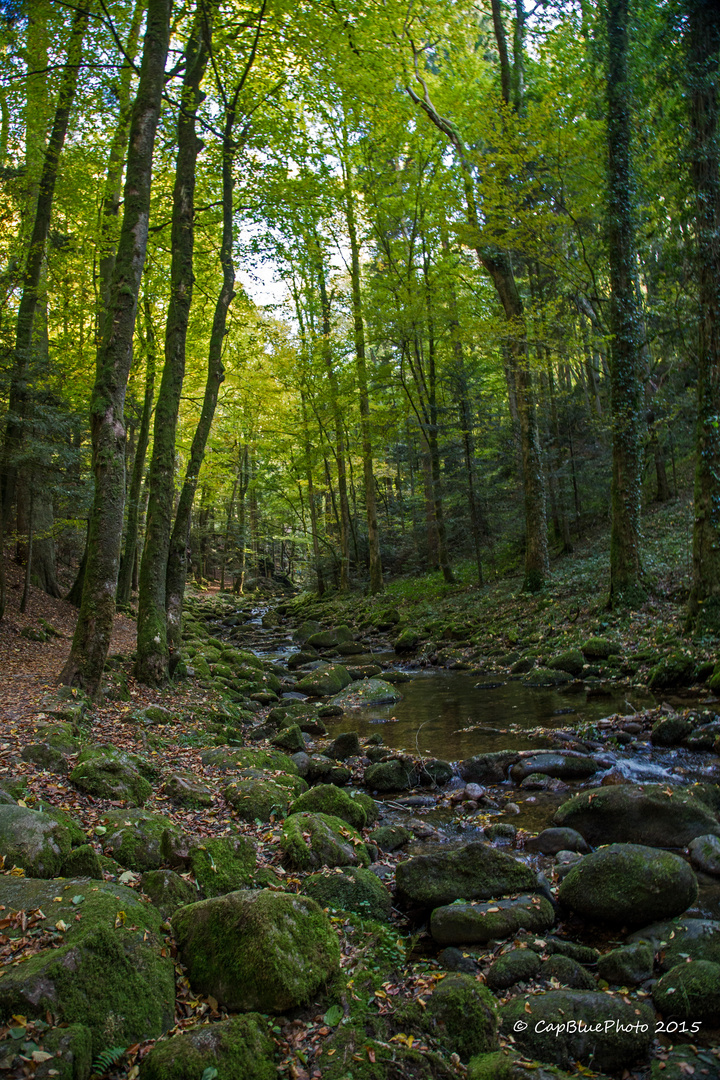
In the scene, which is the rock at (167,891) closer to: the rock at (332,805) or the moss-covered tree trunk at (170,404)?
→ the rock at (332,805)

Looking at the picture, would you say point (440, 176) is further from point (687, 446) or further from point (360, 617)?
point (360, 617)

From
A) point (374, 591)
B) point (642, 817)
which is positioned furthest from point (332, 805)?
point (374, 591)

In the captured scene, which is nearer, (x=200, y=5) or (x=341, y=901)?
(x=341, y=901)

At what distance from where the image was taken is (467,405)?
1823cm

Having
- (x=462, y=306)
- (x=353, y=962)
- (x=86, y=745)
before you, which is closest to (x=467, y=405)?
(x=462, y=306)

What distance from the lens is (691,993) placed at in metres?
3.08

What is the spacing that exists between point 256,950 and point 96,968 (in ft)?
2.48

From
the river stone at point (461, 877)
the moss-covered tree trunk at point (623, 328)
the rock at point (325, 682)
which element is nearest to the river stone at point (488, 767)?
the river stone at point (461, 877)

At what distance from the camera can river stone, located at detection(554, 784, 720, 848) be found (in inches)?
194

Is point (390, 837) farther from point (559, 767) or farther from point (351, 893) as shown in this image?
point (559, 767)

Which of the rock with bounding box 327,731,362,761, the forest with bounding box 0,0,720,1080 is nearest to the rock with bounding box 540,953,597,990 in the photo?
the forest with bounding box 0,0,720,1080

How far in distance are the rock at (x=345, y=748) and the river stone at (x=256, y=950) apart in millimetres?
4763

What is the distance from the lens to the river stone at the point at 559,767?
21.7 feet

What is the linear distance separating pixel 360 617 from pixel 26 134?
15.8 meters
